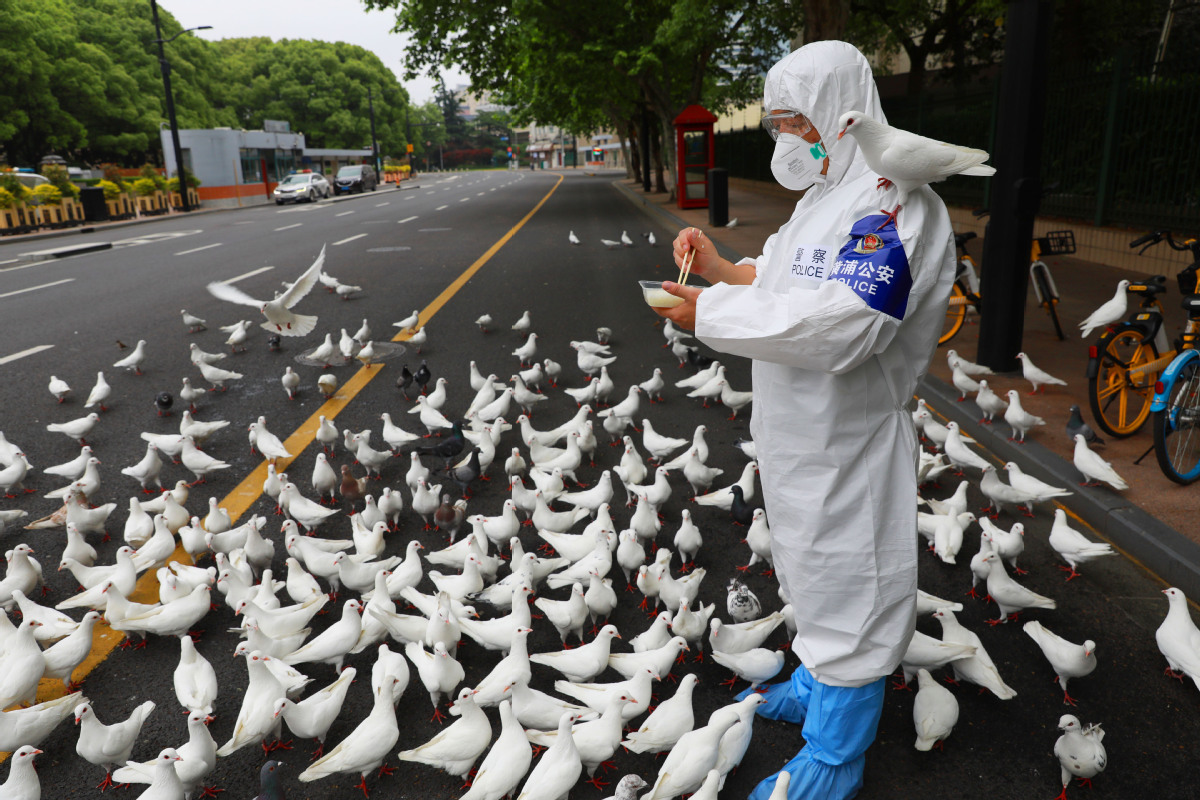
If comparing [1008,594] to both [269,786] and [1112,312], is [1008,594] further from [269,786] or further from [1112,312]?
[1112,312]

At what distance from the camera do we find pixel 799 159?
247 centimetres

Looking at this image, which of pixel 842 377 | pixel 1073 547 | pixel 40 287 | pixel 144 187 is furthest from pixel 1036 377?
pixel 144 187

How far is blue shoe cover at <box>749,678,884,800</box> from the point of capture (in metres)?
2.44

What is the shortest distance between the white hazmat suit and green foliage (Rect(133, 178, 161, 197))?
36.7 meters

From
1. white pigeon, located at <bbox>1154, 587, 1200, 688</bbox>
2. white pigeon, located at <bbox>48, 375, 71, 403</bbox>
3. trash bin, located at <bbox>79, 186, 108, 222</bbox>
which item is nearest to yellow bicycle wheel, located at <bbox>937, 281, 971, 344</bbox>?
white pigeon, located at <bbox>1154, 587, 1200, 688</bbox>

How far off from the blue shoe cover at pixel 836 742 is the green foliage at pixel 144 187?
37172 millimetres

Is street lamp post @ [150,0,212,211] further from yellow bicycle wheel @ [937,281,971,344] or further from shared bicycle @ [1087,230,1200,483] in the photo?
shared bicycle @ [1087,230,1200,483]

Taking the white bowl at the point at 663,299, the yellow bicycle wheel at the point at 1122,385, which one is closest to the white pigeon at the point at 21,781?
the white bowl at the point at 663,299

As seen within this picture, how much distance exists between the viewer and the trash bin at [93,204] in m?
28.8

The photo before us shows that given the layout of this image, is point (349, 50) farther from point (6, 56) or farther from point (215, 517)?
point (215, 517)

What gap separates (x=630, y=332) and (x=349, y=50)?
274 ft

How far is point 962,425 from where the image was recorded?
603 centimetres

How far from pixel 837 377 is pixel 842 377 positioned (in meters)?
0.02

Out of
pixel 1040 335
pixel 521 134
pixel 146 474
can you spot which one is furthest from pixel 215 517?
pixel 521 134
